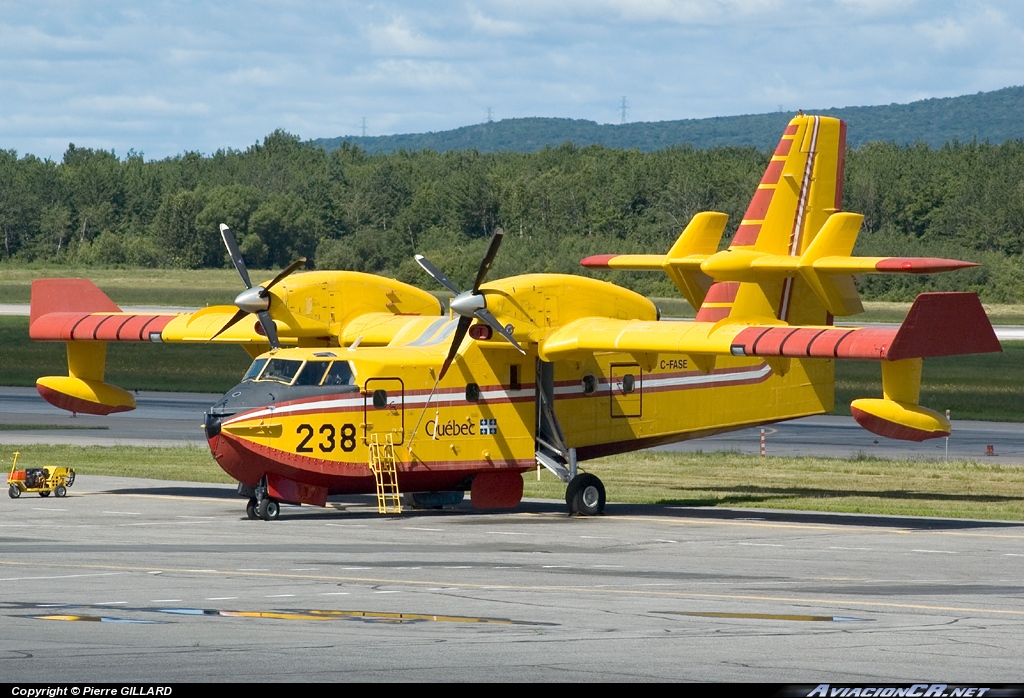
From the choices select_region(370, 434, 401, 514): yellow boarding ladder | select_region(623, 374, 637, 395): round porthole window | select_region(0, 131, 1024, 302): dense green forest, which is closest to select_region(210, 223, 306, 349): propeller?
select_region(370, 434, 401, 514): yellow boarding ladder

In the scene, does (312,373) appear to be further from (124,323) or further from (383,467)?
(124,323)

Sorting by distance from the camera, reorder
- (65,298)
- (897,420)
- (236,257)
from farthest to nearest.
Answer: (65,298)
(236,257)
(897,420)

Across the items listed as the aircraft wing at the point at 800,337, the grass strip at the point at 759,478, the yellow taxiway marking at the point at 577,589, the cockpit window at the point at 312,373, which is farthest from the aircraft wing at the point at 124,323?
the yellow taxiway marking at the point at 577,589

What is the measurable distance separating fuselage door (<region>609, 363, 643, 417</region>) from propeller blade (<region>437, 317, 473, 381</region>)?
12.3ft

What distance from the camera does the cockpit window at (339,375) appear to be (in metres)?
27.4

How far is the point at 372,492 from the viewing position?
28.2 meters

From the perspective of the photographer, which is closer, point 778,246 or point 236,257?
point 236,257

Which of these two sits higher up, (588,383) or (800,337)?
(800,337)

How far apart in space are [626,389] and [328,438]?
21.8ft

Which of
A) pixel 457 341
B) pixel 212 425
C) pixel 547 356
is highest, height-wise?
pixel 457 341

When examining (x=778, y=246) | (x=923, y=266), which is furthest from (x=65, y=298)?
(x=923, y=266)

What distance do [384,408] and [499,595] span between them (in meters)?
10.5

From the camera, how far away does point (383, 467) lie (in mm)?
27859

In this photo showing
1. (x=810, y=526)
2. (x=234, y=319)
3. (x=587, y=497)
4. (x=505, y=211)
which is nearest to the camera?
(x=810, y=526)
